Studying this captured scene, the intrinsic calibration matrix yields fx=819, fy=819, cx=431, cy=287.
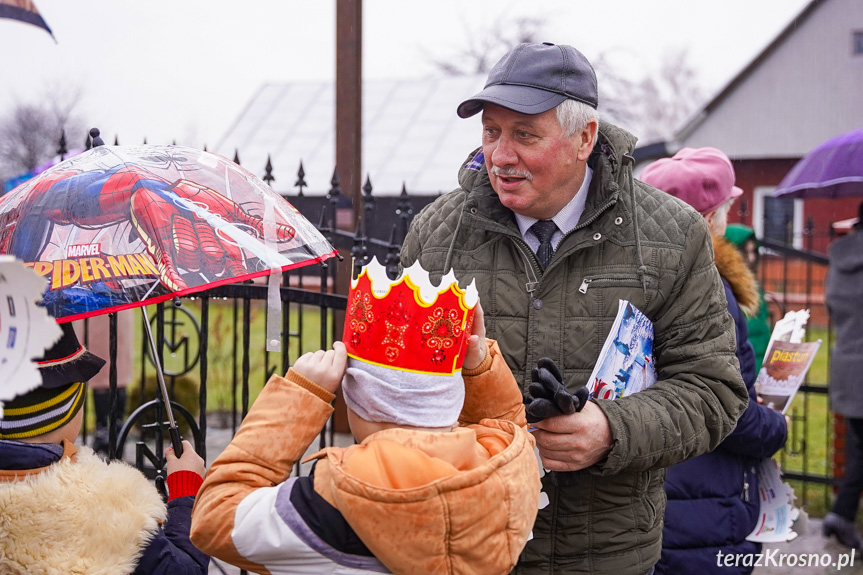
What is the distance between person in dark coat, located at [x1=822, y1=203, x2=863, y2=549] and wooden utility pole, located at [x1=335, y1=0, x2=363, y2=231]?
2.70 metres

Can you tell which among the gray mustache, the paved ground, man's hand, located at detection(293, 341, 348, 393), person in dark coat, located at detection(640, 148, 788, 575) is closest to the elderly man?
the gray mustache

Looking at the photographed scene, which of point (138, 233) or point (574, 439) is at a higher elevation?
point (138, 233)

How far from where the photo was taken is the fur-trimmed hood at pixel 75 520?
173 centimetres

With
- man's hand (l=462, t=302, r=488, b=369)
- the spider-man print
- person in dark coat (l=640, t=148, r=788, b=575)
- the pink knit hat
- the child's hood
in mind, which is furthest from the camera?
the pink knit hat

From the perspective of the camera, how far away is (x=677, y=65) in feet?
139

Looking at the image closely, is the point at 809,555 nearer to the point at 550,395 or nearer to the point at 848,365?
the point at 848,365

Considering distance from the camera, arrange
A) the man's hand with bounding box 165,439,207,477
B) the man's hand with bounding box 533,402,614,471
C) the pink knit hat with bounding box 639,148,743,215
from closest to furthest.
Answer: the man's hand with bounding box 533,402,614,471 < the man's hand with bounding box 165,439,207,477 < the pink knit hat with bounding box 639,148,743,215

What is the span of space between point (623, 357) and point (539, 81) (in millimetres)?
751

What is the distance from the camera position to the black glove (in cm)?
182

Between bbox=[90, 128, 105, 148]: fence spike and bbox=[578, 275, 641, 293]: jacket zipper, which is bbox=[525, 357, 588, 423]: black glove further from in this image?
bbox=[90, 128, 105, 148]: fence spike

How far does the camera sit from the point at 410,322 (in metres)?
1.62

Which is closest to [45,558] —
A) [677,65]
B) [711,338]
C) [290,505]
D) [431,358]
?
[290,505]

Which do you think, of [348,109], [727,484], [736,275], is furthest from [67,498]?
[348,109]

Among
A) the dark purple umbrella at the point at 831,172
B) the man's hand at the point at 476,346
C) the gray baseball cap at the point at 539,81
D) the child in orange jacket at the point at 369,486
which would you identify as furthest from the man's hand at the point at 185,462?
the dark purple umbrella at the point at 831,172
